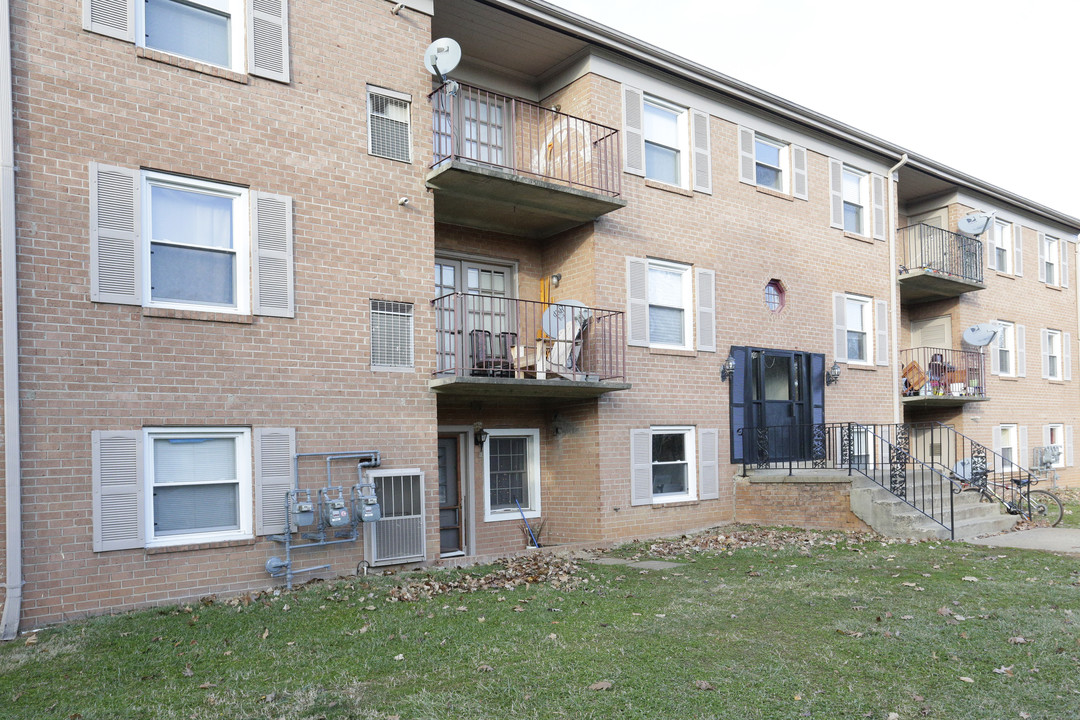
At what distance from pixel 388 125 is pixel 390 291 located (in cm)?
217

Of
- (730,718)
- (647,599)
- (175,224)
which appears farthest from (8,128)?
(730,718)

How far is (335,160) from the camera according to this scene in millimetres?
9961

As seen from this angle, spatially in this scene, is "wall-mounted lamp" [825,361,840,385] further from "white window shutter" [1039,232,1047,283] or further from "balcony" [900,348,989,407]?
"white window shutter" [1039,232,1047,283]

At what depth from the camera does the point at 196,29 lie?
9.30 metres

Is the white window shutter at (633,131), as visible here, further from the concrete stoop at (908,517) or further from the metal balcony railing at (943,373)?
the metal balcony railing at (943,373)

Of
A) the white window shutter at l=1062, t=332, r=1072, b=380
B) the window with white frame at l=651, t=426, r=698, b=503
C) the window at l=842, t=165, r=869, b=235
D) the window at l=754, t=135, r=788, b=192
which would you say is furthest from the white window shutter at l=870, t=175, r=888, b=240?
the white window shutter at l=1062, t=332, r=1072, b=380

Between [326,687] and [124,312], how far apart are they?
4.91m

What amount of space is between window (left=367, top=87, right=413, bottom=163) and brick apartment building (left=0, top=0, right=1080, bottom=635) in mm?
48

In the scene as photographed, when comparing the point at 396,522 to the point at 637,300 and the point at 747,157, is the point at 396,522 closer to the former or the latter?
the point at 637,300

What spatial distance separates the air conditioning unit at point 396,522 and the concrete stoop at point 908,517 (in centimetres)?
678

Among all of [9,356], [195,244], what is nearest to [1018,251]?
[195,244]

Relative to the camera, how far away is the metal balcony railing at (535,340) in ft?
38.0

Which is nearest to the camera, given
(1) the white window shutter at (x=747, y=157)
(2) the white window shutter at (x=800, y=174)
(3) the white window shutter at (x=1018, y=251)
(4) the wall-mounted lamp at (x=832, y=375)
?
(1) the white window shutter at (x=747, y=157)

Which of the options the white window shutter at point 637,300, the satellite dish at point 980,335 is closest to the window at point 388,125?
the white window shutter at point 637,300
